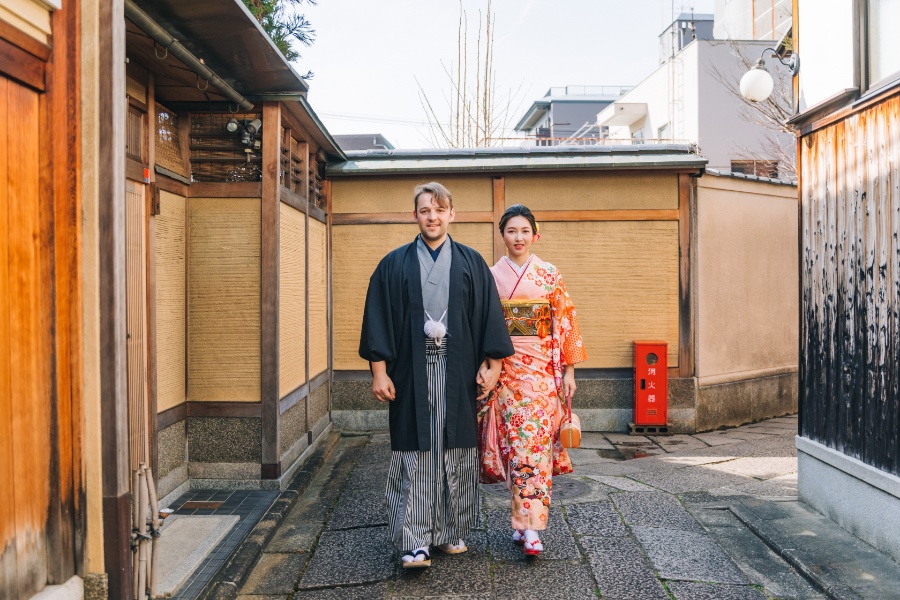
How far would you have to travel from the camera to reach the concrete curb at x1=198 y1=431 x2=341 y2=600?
3.85 meters

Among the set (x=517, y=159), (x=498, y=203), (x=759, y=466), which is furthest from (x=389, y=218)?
(x=759, y=466)

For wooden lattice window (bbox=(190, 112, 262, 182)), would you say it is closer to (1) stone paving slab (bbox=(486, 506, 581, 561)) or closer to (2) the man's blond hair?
(2) the man's blond hair

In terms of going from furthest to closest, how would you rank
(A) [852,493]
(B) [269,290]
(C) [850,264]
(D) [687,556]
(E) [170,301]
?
1. (B) [269,290]
2. (E) [170,301]
3. (C) [850,264]
4. (A) [852,493]
5. (D) [687,556]

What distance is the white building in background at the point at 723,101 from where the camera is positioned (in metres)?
17.1

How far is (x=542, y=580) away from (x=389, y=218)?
5.10 metres

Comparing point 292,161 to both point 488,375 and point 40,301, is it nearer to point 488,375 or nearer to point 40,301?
point 488,375

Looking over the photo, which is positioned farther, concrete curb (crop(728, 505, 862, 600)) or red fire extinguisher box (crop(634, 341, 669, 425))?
red fire extinguisher box (crop(634, 341, 669, 425))

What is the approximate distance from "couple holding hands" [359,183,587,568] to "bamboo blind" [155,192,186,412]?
1857mm

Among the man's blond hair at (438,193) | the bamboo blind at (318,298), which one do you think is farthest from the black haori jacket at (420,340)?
the bamboo blind at (318,298)

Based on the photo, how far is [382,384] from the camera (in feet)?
13.7

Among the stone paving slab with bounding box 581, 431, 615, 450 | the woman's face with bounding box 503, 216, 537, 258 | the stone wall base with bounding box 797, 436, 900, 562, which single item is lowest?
the stone paving slab with bounding box 581, 431, 615, 450

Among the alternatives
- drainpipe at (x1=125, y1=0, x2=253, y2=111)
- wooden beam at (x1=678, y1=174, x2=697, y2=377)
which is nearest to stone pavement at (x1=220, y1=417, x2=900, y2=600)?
wooden beam at (x1=678, y1=174, x2=697, y2=377)

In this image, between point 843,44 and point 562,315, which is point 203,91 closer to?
point 562,315

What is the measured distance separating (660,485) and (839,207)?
8.63 feet
